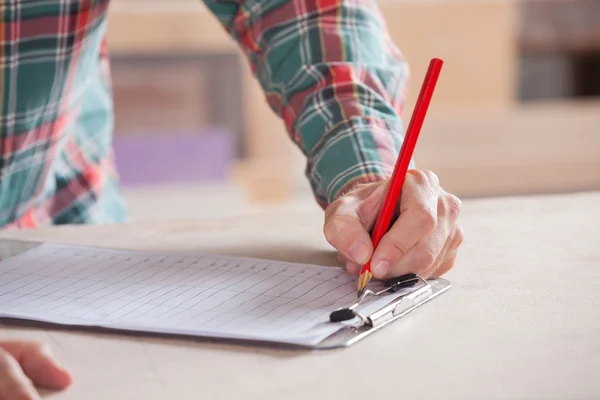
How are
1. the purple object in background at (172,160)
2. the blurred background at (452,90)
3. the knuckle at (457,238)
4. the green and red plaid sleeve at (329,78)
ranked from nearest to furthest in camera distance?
1. the knuckle at (457,238)
2. the green and red plaid sleeve at (329,78)
3. the purple object in background at (172,160)
4. the blurred background at (452,90)

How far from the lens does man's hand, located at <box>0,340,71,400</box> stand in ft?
1.46

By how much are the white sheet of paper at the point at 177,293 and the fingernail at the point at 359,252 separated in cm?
2

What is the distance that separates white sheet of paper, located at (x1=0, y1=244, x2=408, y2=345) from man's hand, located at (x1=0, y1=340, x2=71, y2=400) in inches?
2.9

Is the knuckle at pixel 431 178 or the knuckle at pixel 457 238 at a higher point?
the knuckle at pixel 431 178

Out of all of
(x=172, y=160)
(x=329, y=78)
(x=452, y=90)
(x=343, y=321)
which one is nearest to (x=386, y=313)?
(x=343, y=321)

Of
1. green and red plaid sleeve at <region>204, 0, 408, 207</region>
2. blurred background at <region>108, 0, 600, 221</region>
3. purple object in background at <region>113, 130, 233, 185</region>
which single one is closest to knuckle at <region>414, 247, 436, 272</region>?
green and red plaid sleeve at <region>204, 0, 408, 207</region>

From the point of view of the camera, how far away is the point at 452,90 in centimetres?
304

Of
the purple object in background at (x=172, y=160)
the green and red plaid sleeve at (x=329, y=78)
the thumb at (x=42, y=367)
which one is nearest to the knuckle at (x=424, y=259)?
the green and red plaid sleeve at (x=329, y=78)

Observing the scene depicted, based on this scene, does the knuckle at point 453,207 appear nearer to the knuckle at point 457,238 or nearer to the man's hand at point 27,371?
the knuckle at point 457,238

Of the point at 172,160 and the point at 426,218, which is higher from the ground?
the point at 426,218

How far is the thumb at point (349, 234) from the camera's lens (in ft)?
2.07

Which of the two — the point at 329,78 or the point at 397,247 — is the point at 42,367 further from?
the point at 329,78

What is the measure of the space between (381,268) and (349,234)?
38mm

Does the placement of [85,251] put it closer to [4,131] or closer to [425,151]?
[4,131]
